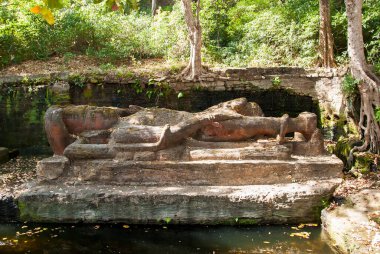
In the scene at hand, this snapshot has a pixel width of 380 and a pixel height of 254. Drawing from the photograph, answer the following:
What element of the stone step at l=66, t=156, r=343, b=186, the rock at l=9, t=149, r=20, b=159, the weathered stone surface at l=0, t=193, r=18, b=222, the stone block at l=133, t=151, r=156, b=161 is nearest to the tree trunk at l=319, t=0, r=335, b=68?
the stone step at l=66, t=156, r=343, b=186

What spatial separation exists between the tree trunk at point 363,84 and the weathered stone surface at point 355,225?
4.77 feet

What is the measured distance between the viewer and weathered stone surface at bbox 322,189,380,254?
153 inches

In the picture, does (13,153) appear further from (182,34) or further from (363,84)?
(363,84)

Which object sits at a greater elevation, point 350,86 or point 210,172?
point 350,86

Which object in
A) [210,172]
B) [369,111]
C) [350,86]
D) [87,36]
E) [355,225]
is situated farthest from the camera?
[87,36]

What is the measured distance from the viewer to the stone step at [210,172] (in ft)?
17.6

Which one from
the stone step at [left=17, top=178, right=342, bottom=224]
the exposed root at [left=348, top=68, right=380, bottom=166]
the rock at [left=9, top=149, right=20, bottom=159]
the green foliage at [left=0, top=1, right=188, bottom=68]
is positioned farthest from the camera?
the green foliage at [left=0, top=1, right=188, bottom=68]

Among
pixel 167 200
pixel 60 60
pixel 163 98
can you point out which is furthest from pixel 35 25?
pixel 167 200

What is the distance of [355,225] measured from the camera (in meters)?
4.27

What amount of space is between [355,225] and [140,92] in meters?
5.47

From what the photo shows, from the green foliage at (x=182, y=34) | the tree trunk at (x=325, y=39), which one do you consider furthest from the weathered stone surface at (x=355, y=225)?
the green foliage at (x=182, y=34)

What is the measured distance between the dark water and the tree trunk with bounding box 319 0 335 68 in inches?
189

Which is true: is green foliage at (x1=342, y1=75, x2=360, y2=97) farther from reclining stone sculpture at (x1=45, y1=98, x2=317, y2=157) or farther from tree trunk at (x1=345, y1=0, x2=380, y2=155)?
reclining stone sculpture at (x1=45, y1=98, x2=317, y2=157)

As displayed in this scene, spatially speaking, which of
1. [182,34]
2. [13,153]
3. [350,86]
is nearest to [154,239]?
[350,86]
